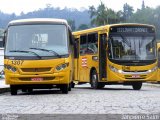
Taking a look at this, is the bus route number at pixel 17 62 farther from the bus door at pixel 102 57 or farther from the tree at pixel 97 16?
the tree at pixel 97 16

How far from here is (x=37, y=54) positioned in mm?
19891

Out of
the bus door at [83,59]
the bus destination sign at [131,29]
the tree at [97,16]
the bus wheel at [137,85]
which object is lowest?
the bus wheel at [137,85]

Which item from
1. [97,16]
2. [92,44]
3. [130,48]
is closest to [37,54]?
[130,48]

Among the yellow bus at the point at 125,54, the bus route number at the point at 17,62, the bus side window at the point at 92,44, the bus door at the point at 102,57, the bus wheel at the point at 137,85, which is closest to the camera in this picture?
the bus route number at the point at 17,62

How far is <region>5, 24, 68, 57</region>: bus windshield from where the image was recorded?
20062mm

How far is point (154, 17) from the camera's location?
13450 centimetres

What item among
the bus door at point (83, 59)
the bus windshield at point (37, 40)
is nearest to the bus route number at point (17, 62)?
the bus windshield at point (37, 40)

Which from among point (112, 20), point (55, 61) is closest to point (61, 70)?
point (55, 61)

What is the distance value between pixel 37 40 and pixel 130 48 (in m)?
7.30

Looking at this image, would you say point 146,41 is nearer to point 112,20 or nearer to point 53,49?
point 53,49

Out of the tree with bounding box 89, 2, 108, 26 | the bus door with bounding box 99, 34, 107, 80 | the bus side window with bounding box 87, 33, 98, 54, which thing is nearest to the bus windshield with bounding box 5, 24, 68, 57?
the bus door with bounding box 99, 34, 107, 80

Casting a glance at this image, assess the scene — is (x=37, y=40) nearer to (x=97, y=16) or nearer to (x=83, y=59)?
(x=83, y=59)

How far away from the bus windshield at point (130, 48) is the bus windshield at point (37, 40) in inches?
237

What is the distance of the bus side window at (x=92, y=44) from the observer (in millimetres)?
28047
